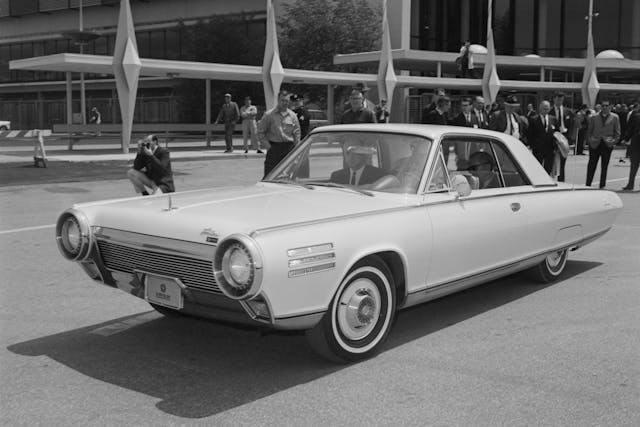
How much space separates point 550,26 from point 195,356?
5071cm

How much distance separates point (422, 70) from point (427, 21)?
321cm

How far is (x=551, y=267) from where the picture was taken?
22.5 feet

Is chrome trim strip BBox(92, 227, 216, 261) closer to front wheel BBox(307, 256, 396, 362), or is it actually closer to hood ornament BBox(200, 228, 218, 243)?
hood ornament BBox(200, 228, 218, 243)

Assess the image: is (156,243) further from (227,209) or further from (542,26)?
(542,26)

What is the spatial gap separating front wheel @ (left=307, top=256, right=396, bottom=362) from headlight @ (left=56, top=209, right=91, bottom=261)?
158cm

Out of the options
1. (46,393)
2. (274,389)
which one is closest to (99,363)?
(46,393)

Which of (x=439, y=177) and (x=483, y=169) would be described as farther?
(x=483, y=169)

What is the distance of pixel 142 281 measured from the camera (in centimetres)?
454

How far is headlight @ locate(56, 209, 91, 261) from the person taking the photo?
474 cm

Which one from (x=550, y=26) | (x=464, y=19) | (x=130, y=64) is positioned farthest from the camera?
(x=550, y=26)

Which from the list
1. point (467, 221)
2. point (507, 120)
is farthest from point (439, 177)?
point (507, 120)

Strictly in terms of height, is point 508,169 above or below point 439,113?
below

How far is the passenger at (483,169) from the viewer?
6039 millimetres

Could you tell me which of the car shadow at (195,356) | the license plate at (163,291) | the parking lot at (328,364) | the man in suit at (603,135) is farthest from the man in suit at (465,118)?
the license plate at (163,291)
